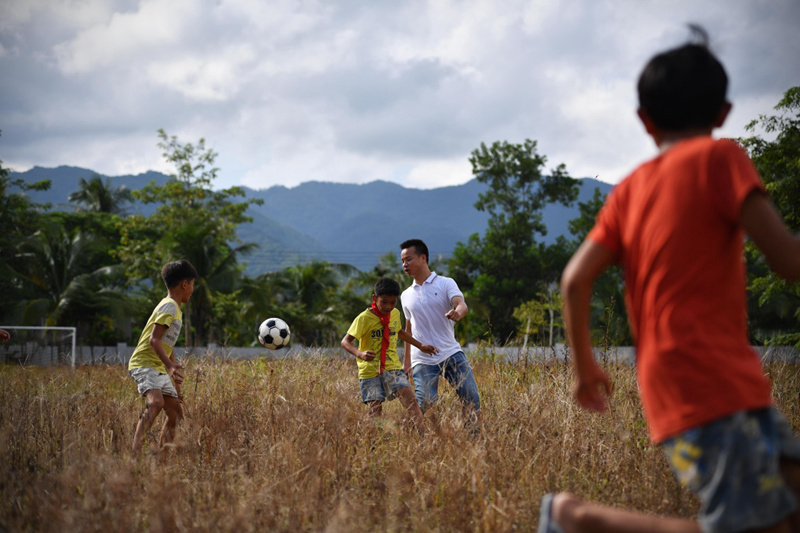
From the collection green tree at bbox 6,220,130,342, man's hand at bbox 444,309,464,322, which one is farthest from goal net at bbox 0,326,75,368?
man's hand at bbox 444,309,464,322

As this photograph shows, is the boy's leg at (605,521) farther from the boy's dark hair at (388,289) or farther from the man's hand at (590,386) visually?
the boy's dark hair at (388,289)

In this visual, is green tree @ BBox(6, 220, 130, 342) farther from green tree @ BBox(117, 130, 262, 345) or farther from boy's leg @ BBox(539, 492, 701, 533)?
boy's leg @ BBox(539, 492, 701, 533)

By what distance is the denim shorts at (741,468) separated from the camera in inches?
71.2

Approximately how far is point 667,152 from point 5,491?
3.91 meters

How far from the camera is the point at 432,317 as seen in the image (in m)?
6.23

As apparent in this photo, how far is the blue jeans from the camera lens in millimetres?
5750

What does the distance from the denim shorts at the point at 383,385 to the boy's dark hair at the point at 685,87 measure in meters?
4.24

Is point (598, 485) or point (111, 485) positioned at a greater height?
point (111, 485)

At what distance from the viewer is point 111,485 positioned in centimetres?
321

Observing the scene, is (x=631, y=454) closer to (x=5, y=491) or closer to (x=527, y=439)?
(x=527, y=439)

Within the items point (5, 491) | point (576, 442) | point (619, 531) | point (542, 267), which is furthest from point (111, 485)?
point (542, 267)

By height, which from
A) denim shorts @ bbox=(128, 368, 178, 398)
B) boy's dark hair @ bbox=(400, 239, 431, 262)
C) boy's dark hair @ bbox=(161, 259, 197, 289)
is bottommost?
denim shorts @ bbox=(128, 368, 178, 398)

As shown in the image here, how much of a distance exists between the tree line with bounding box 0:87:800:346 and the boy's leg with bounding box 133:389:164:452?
1597 centimetres

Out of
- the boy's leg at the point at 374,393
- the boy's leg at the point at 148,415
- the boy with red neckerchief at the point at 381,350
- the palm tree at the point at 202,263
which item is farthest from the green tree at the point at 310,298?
the boy's leg at the point at 148,415
